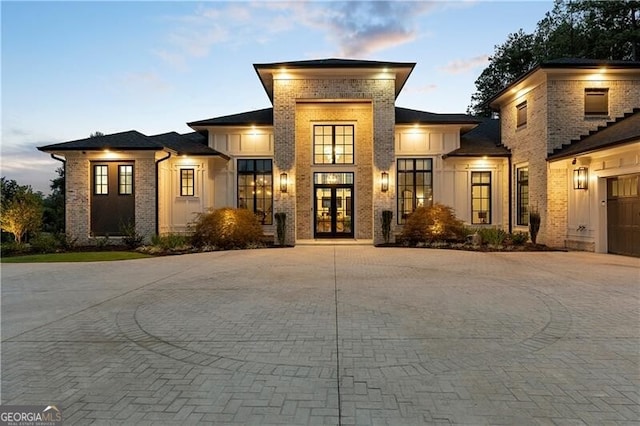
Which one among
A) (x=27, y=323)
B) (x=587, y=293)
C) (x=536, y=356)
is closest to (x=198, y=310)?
(x=27, y=323)

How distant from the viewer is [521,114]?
15.8 metres

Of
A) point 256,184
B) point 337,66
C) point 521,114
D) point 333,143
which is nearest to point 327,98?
point 337,66

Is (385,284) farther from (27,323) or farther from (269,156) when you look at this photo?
(269,156)

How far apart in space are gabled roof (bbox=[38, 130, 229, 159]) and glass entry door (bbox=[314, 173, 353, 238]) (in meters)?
4.88

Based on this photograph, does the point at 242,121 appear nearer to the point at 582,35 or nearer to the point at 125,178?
the point at 125,178

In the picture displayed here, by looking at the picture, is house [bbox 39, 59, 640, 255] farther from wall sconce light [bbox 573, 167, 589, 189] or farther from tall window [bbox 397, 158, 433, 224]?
wall sconce light [bbox 573, 167, 589, 189]

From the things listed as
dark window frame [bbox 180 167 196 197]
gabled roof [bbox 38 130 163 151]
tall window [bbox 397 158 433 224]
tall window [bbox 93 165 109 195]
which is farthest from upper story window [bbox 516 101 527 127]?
tall window [bbox 93 165 109 195]

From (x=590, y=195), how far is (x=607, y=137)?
6.62 feet

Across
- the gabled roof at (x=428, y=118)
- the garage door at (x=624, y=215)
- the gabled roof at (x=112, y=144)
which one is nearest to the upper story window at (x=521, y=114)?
the gabled roof at (x=428, y=118)

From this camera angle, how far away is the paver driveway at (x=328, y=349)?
112 inches

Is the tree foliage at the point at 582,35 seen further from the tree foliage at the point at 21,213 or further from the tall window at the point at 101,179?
the tree foliage at the point at 21,213

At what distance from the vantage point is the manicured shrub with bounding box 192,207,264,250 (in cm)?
1430

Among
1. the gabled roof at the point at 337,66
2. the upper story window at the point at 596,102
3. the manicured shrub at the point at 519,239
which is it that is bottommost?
the manicured shrub at the point at 519,239
